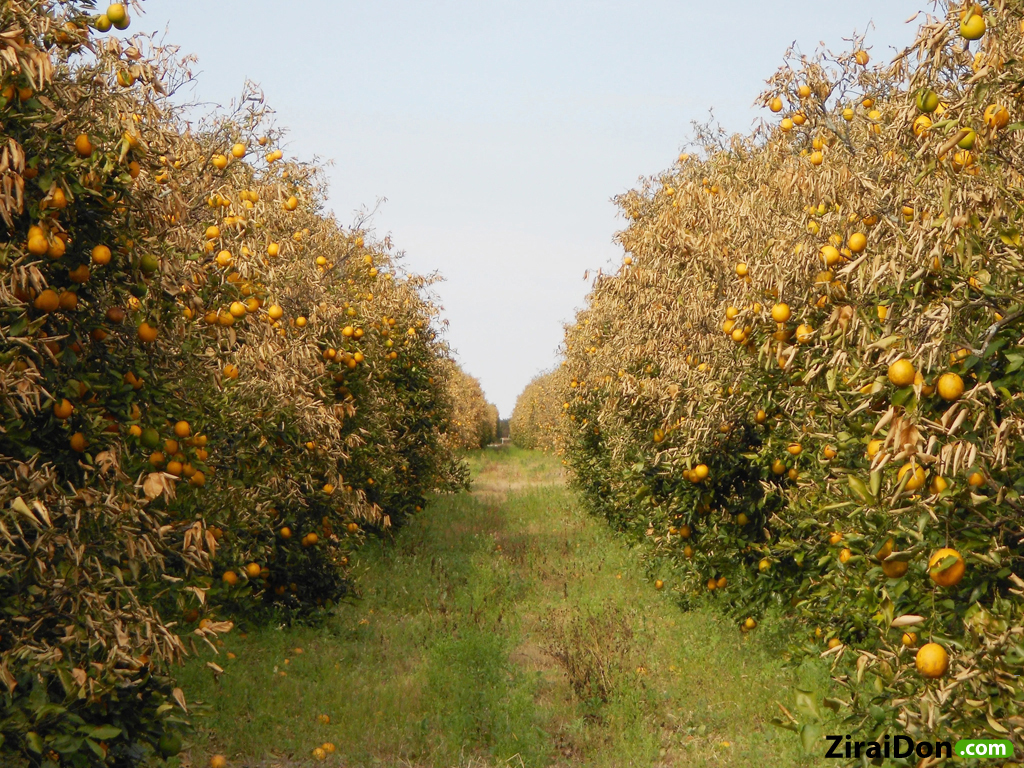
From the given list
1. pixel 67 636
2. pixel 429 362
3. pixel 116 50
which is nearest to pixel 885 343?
pixel 67 636

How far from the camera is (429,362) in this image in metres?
15.7

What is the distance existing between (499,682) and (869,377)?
529 cm

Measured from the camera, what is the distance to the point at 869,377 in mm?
3580

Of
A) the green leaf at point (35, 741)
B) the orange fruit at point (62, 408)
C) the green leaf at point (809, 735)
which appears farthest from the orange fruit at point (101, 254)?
the green leaf at point (809, 735)

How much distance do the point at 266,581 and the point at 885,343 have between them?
748 cm

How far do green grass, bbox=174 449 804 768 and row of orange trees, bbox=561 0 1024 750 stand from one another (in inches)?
34.2

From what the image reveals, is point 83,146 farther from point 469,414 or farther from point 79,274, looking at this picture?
point 469,414

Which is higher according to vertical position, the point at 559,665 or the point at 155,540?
the point at 155,540

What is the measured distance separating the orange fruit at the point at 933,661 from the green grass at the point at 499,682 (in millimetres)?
3188

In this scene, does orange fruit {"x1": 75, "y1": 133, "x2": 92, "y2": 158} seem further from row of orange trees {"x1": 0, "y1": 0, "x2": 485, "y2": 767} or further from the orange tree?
the orange tree

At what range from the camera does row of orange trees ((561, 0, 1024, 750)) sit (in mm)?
2990

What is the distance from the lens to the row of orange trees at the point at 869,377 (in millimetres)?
2990

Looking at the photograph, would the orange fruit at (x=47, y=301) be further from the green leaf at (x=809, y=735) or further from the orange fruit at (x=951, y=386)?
the orange fruit at (x=951, y=386)

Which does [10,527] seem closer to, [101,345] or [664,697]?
[101,345]
